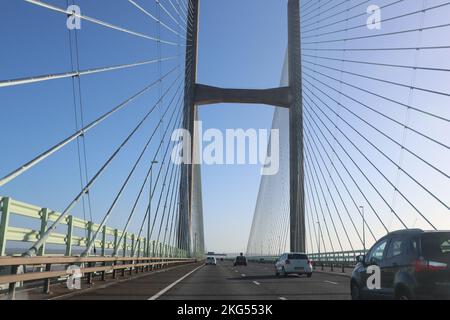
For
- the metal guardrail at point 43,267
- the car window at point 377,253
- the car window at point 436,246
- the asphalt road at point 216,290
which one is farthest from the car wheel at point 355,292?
the metal guardrail at point 43,267

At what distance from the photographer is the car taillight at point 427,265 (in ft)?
25.0

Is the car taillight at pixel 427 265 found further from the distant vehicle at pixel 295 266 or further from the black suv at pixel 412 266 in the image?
the distant vehicle at pixel 295 266

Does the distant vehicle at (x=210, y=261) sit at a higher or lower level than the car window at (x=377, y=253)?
lower

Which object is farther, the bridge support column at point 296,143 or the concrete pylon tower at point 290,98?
the concrete pylon tower at point 290,98

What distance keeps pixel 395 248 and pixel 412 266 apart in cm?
93

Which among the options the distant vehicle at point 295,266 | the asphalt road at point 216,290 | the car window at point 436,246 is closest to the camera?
the car window at point 436,246

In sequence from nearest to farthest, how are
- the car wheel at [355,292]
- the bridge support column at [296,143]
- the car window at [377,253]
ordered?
the car window at [377,253] < the car wheel at [355,292] < the bridge support column at [296,143]

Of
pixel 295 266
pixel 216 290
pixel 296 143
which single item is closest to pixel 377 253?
pixel 216 290

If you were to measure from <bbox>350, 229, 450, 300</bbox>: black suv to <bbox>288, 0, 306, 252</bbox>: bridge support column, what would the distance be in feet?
87.4

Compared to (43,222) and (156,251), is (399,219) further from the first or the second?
(156,251)

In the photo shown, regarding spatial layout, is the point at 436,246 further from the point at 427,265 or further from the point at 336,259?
the point at 336,259

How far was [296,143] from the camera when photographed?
121 feet

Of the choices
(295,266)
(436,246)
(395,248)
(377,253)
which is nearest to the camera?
(436,246)
